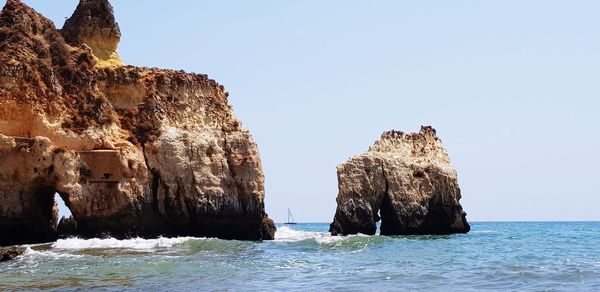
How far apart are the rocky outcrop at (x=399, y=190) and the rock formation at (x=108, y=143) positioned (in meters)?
4.91

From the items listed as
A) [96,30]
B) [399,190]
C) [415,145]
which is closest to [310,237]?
[399,190]

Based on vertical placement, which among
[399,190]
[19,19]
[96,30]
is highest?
[96,30]

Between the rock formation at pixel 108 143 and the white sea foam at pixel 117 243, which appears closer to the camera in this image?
the white sea foam at pixel 117 243

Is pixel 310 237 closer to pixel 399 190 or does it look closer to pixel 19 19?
pixel 399 190

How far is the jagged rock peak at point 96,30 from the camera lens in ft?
114

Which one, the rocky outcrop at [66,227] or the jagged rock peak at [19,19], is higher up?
the jagged rock peak at [19,19]

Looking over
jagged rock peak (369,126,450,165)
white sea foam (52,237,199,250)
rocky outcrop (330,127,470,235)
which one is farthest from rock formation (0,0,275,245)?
jagged rock peak (369,126,450,165)

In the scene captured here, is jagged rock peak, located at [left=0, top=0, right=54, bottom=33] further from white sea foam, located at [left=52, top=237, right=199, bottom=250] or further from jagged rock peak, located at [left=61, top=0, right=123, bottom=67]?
white sea foam, located at [left=52, top=237, right=199, bottom=250]

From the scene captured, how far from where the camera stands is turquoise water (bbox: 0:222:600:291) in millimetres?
17344

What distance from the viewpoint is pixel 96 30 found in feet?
115

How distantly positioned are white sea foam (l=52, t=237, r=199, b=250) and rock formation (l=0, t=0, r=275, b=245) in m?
1.27

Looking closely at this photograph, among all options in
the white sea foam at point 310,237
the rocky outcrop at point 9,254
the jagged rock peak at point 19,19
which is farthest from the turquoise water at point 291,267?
the jagged rock peak at point 19,19

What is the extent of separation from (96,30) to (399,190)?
16.4 m

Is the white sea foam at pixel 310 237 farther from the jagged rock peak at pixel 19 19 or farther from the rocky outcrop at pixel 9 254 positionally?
the jagged rock peak at pixel 19 19
